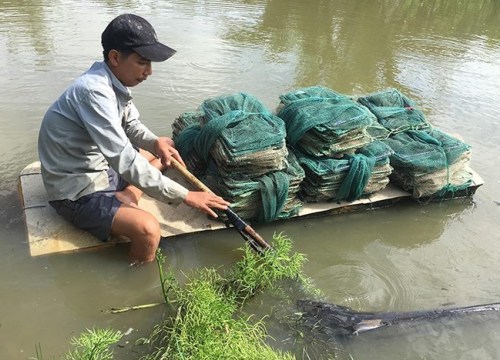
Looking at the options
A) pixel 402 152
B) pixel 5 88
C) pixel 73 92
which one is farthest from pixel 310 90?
pixel 5 88

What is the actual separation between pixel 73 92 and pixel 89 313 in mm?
1333

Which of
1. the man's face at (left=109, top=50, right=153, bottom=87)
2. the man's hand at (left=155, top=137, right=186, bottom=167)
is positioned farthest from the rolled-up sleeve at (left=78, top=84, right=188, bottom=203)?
the man's hand at (left=155, top=137, right=186, bottom=167)

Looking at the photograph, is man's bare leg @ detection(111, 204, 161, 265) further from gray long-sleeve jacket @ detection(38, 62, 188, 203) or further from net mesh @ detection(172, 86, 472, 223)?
net mesh @ detection(172, 86, 472, 223)

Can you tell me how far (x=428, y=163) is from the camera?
379 cm

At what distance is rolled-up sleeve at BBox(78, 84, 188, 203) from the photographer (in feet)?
8.85

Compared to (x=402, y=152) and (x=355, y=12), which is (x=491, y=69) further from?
(x=402, y=152)

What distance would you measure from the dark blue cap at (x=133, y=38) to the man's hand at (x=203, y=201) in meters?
0.86

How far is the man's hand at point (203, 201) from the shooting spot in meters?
2.92

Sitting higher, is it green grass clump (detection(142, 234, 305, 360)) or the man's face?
the man's face

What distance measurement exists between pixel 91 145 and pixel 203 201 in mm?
802

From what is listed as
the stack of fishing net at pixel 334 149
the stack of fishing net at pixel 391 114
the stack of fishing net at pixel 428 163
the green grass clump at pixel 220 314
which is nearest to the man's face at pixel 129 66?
the green grass clump at pixel 220 314

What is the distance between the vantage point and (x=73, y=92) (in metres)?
2.75

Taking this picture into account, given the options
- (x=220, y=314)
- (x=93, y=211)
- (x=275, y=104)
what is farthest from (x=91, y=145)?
(x=275, y=104)

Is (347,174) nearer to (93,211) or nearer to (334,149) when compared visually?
(334,149)
